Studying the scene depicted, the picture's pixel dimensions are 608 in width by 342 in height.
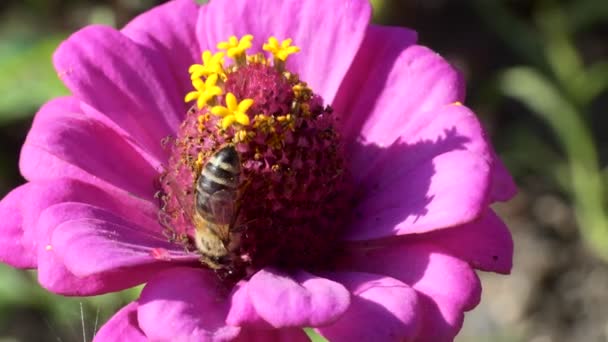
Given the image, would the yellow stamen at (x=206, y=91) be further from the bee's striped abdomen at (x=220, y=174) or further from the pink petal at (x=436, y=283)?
the pink petal at (x=436, y=283)

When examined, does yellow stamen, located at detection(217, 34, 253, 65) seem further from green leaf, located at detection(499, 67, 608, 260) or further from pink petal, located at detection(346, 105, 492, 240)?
green leaf, located at detection(499, 67, 608, 260)

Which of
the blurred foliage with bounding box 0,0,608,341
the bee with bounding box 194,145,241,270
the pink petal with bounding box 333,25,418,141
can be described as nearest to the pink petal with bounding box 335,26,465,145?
the pink petal with bounding box 333,25,418,141

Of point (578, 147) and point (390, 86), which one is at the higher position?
point (390, 86)

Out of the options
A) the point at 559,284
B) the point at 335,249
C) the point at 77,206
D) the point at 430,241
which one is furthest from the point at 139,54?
Result: the point at 559,284

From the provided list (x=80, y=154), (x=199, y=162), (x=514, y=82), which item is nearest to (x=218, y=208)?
(x=199, y=162)

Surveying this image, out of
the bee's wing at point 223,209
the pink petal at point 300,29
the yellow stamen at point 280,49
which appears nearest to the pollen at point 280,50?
the yellow stamen at point 280,49

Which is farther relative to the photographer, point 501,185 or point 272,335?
point 501,185

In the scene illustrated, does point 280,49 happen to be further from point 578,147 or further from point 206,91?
point 578,147
